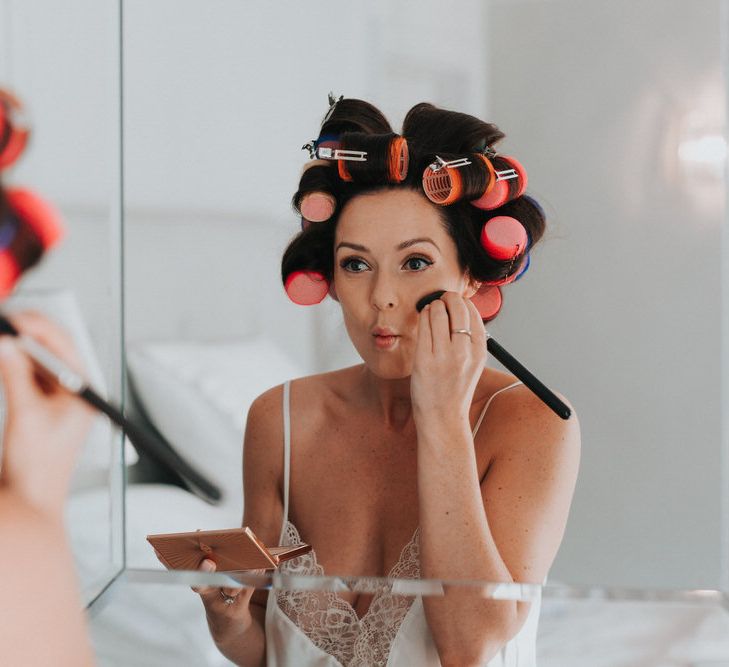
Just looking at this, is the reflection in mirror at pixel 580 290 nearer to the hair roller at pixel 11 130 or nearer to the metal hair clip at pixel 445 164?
the metal hair clip at pixel 445 164

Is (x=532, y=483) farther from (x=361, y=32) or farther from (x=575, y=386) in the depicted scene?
(x=361, y=32)

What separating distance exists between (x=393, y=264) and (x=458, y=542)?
0.21 meters

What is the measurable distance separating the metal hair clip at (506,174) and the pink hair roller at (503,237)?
1.1 inches

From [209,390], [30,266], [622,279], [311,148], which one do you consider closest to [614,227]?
[622,279]

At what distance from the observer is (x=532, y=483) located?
696mm

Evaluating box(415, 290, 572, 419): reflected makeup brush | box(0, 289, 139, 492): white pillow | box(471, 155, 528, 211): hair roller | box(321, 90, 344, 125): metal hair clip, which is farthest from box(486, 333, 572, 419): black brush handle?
box(0, 289, 139, 492): white pillow

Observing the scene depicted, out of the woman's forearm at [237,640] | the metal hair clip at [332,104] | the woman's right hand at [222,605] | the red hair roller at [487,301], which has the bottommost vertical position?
the woman's forearm at [237,640]

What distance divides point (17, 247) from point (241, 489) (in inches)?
10.2

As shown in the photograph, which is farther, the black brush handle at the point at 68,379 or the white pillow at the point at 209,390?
the white pillow at the point at 209,390

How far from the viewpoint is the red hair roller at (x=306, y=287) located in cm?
74

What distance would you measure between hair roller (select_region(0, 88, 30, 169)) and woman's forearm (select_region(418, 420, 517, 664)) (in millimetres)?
376

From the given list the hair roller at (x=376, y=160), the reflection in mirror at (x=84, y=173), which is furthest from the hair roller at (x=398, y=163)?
the reflection in mirror at (x=84, y=173)

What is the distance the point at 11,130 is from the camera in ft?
2.34

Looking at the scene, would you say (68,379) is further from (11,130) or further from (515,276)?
(515,276)
